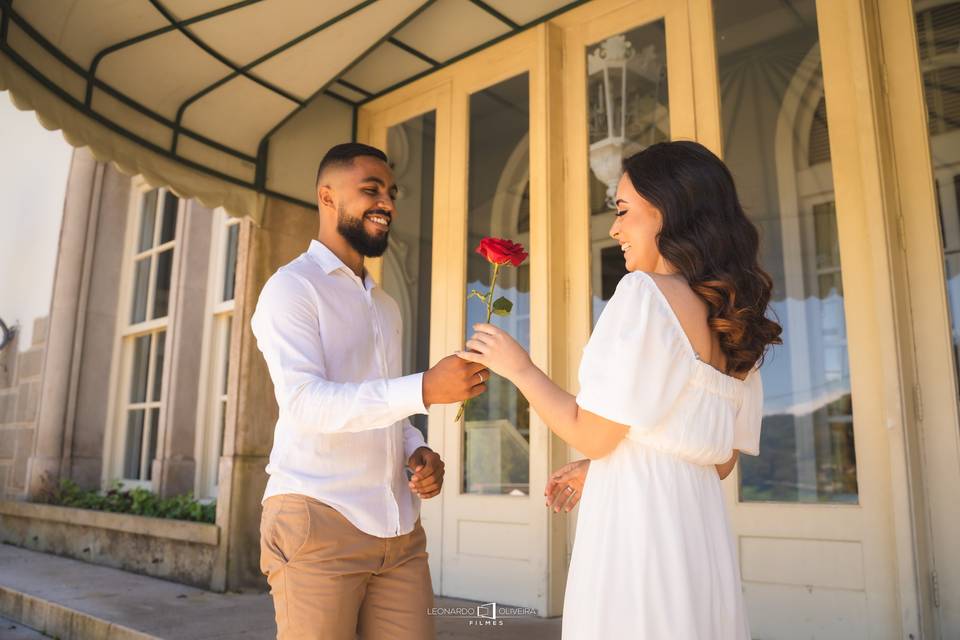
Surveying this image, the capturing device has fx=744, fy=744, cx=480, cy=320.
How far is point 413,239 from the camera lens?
228 inches

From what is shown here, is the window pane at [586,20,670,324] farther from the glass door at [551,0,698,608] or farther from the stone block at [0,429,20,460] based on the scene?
the stone block at [0,429,20,460]

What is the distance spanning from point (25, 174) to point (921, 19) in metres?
11.2

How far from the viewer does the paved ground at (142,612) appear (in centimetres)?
424

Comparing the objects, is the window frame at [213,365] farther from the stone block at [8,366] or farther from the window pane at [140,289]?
the stone block at [8,366]

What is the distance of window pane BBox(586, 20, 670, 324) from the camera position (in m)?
4.57

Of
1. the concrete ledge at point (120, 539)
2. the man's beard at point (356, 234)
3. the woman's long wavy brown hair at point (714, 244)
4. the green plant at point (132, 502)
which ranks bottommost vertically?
the concrete ledge at point (120, 539)

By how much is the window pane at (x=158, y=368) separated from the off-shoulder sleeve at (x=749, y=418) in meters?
8.15

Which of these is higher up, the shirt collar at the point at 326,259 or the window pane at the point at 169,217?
the window pane at the point at 169,217

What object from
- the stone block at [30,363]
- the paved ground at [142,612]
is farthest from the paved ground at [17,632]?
the stone block at [30,363]

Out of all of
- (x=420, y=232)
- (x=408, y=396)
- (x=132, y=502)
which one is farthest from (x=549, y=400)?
(x=132, y=502)

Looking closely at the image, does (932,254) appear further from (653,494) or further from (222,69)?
(222,69)

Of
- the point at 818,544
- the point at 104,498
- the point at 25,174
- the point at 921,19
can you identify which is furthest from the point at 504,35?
the point at 25,174

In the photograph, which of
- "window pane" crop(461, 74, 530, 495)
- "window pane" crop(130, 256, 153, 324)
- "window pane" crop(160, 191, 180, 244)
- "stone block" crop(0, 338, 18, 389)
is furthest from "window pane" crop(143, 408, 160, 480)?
"window pane" crop(461, 74, 530, 495)

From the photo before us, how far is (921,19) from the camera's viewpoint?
3748 mm
